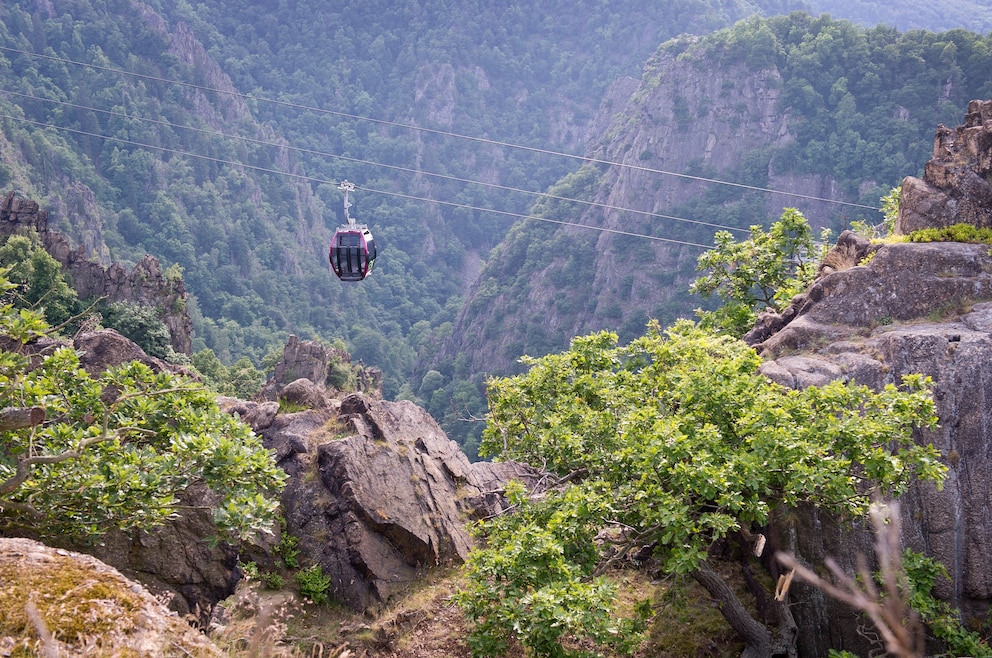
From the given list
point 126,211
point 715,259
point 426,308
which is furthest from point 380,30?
point 715,259

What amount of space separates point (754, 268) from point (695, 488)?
10.5m

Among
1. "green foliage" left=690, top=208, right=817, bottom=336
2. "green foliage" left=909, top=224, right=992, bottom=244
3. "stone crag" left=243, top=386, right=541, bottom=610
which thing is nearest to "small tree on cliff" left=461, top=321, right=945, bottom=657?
"stone crag" left=243, top=386, right=541, bottom=610

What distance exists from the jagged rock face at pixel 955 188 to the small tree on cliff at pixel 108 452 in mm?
12286

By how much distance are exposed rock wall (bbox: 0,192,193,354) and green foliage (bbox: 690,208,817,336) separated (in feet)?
82.4

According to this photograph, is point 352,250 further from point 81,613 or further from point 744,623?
point 81,613

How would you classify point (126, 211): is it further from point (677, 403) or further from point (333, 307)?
point (677, 403)

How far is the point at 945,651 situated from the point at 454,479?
8.98 meters

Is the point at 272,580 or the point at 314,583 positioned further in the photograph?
the point at 314,583

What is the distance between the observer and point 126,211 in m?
98.9

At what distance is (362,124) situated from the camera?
163 m

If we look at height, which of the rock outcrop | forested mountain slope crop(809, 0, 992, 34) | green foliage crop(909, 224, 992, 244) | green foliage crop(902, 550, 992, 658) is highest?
forested mountain slope crop(809, 0, 992, 34)

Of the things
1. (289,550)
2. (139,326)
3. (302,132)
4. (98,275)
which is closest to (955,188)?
(289,550)

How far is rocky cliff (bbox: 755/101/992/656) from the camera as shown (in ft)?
38.2

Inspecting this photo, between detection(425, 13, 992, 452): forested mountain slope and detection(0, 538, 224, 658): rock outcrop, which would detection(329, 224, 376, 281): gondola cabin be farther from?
detection(425, 13, 992, 452): forested mountain slope
